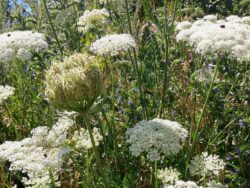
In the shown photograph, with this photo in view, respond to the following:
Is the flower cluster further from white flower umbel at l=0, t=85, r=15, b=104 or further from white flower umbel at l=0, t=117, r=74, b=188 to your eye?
white flower umbel at l=0, t=85, r=15, b=104

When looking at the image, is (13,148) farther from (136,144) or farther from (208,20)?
(208,20)

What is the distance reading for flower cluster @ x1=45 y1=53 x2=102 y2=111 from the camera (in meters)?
2.50

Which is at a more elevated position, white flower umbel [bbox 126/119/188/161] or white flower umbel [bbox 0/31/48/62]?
white flower umbel [bbox 0/31/48/62]

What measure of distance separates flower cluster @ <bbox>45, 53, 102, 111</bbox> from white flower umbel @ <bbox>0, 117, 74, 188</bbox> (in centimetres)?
38

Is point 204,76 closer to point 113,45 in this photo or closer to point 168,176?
point 113,45

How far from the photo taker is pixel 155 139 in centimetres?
286

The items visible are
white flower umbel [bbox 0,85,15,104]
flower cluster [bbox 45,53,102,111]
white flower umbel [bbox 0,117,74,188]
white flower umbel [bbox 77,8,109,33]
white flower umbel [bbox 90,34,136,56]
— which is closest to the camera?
flower cluster [bbox 45,53,102,111]

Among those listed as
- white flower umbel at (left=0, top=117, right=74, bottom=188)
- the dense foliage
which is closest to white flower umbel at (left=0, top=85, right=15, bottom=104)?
the dense foliage

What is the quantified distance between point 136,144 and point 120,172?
1.15 metres

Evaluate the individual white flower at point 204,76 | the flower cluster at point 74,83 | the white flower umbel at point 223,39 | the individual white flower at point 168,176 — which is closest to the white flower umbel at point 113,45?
the white flower umbel at point 223,39

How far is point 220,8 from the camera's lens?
7047mm

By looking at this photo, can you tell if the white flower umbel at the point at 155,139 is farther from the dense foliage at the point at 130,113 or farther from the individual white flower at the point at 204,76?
the individual white flower at the point at 204,76

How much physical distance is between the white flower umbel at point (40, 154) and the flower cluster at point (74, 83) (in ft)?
1.24

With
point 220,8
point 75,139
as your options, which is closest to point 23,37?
point 75,139
